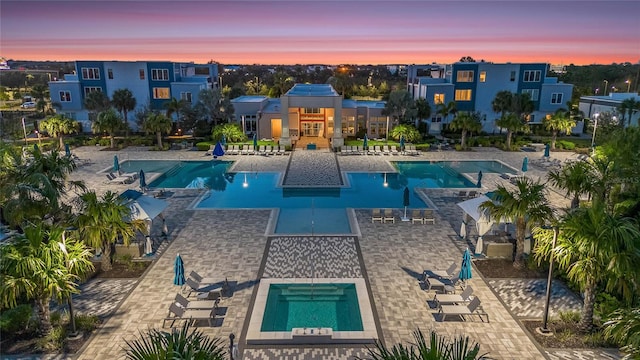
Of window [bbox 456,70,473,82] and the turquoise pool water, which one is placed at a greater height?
window [bbox 456,70,473,82]

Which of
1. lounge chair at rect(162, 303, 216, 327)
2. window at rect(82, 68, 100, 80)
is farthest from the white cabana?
window at rect(82, 68, 100, 80)

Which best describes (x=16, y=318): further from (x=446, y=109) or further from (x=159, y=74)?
(x=159, y=74)

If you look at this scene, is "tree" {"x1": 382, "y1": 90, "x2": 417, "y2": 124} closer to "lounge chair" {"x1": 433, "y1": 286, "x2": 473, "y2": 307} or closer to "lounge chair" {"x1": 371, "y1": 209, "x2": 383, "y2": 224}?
"lounge chair" {"x1": 371, "y1": 209, "x2": 383, "y2": 224}

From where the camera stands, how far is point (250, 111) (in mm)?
44469

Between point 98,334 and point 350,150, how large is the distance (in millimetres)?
29152

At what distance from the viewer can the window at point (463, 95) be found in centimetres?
4822

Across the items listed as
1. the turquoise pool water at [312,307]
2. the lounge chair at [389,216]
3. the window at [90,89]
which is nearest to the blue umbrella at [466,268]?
the turquoise pool water at [312,307]

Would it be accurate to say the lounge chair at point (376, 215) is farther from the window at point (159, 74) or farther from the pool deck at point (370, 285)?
the window at point (159, 74)

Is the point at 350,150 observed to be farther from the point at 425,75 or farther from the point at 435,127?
the point at 425,75

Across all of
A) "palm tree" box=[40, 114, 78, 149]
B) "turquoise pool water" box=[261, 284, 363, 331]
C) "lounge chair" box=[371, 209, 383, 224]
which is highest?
"palm tree" box=[40, 114, 78, 149]

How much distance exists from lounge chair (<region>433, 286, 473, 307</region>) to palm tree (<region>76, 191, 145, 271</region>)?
410 inches

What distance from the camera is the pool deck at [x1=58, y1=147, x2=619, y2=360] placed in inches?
424

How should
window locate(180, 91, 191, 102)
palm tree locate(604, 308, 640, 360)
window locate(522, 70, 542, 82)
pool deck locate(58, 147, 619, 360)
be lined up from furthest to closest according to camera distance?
window locate(180, 91, 191, 102) < window locate(522, 70, 542, 82) < pool deck locate(58, 147, 619, 360) < palm tree locate(604, 308, 640, 360)

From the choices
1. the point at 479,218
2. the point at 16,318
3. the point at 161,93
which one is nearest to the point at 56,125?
the point at 161,93
